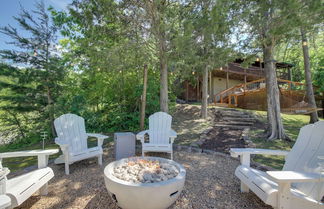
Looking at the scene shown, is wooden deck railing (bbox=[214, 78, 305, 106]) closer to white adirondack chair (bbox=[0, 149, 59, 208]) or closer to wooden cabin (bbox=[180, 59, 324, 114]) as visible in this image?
wooden cabin (bbox=[180, 59, 324, 114])

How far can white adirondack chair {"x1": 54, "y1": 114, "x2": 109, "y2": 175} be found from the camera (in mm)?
2709

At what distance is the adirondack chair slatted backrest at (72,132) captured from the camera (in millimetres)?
2941

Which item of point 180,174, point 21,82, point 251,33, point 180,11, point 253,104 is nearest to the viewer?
point 180,174

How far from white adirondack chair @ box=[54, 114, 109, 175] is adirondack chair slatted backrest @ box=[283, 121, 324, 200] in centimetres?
288

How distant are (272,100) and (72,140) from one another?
487 centimetres

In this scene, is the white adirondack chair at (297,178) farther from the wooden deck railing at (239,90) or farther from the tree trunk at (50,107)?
the wooden deck railing at (239,90)

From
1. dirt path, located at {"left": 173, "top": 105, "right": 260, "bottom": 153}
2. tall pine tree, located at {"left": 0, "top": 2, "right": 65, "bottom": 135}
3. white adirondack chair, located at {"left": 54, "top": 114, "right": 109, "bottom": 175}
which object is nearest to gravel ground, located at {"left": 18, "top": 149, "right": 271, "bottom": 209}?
white adirondack chair, located at {"left": 54, "top": 114, "right": 109, "bottom": 175}

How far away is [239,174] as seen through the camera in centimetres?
204

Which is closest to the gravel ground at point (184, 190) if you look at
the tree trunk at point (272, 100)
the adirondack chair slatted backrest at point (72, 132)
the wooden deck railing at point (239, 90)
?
the adirondack chair slatted backrest at point (72, 132)

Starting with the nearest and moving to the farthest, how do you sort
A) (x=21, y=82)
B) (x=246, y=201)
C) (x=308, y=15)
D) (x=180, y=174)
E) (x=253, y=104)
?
(x=180, y=174), (x=246, y=201), (x=308, y=15), (x=21, y=82), (x=253, y=104)

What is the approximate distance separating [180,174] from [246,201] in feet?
2.96

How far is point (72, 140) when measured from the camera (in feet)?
10.0

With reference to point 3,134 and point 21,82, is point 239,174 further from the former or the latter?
point 3,134

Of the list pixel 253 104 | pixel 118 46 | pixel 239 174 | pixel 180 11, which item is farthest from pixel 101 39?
pixel 253 104
